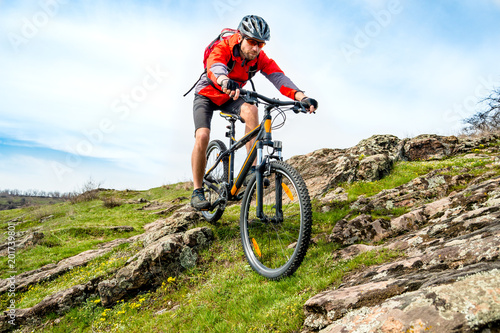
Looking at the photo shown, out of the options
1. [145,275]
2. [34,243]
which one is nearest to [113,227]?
[34,243]

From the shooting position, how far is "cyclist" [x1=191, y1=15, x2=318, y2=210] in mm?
4723

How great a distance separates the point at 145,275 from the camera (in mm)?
5516

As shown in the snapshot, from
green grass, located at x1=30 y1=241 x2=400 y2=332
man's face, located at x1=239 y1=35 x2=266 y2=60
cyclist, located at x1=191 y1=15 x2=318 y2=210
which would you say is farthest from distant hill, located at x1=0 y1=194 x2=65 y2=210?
man's face, located at x1=239 y1=35 x2=266 y2=60

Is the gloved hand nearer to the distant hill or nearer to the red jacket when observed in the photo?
the red jacket

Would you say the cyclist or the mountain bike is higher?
the cyclist

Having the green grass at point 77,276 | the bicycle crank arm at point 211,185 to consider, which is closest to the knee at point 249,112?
the bicycle crank arm at point 211,185

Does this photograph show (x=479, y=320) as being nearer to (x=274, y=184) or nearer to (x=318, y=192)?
(x=274, y=184)

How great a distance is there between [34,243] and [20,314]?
6210mm

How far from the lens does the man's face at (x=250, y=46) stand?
497cm

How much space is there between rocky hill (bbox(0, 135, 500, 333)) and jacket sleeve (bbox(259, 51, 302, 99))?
8.09 feet

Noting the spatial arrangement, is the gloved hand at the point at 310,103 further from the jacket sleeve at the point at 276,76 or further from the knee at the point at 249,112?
the knee at the point at 249,112

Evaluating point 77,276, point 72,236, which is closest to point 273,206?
point 77,276

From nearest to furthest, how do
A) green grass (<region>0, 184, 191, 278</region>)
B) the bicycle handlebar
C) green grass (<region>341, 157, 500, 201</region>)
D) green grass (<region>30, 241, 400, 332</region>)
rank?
1. green grass (<region>30, 241, 400, 332</region>)
2. the bicycle handlebar
3. green grass (<region>341, 157, 500, 201</region>)
4. green grass (<region>0, 184, 191, 278</region>)

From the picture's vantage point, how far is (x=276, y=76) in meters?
5.58
